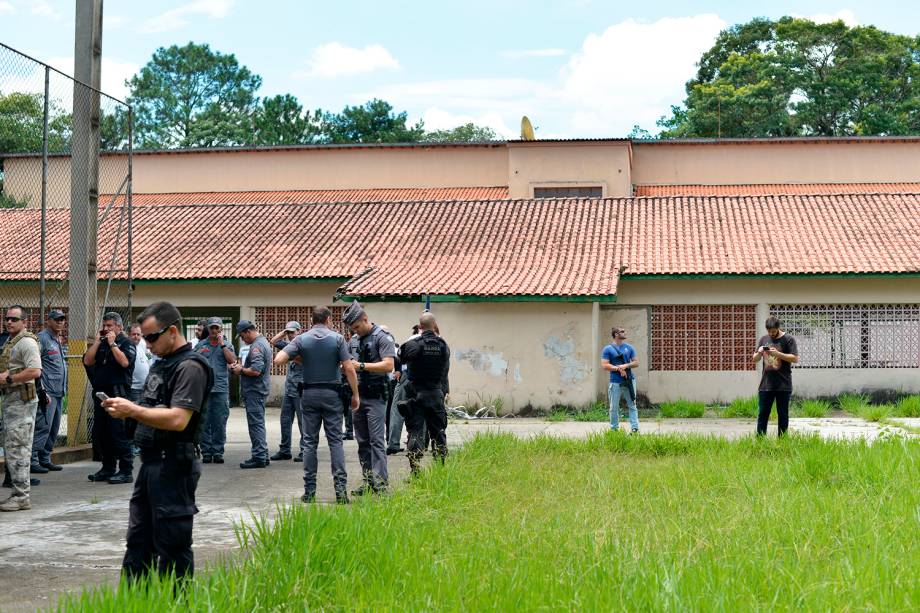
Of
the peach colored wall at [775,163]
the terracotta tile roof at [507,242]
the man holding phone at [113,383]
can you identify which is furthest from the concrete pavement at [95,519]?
the peach colored wall at [775,163]

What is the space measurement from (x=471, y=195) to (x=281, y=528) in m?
28.9

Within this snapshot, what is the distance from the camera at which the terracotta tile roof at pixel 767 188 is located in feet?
114

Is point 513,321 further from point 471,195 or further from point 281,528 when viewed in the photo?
point 281,528

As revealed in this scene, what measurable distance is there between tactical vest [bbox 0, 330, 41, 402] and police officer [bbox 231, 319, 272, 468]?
11.3 feet

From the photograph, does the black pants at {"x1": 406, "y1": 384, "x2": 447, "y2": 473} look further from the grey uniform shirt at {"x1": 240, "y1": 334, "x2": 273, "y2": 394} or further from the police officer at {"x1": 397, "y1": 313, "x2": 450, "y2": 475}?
the grey uniform shirt at {"x1": 240, "y1": 334, "x2": 273, "y2": 394}

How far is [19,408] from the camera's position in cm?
1009

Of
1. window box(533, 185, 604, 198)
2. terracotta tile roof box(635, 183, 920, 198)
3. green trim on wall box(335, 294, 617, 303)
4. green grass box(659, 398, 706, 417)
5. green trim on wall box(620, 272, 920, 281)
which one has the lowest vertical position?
green grass box(659, 398, 706, 417)

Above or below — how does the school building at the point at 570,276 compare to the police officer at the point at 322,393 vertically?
above

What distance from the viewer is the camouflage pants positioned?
390 inches

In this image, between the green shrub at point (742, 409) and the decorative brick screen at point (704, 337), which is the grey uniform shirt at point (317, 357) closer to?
the green shrub at point (742, 409)

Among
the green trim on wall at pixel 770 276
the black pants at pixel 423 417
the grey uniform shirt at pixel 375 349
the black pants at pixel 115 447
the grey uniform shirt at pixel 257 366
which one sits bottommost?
the black pants at pixel 115 447

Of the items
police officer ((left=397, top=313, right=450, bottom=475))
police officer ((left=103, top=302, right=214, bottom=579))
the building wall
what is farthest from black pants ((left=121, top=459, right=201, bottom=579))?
the building wall

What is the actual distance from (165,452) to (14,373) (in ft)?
15.7

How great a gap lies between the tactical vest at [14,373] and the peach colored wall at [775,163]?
28.0 m
